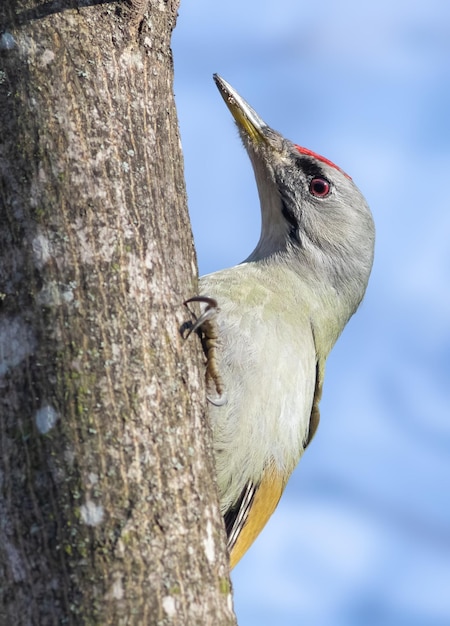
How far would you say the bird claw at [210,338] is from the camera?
10.0 feet

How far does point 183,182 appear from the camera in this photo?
10.5ft

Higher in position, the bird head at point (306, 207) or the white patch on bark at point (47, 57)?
the bird head at point (306, 207)

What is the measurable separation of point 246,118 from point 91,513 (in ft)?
12.0

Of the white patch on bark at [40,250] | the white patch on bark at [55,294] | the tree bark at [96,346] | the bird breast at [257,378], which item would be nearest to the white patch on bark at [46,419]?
the tree bark at [96,346]

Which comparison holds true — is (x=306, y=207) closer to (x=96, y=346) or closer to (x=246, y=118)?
(x=246, y=118)

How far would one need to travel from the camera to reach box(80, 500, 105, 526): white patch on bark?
2449mm

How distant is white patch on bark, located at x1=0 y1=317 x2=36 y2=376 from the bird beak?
3.20 metres

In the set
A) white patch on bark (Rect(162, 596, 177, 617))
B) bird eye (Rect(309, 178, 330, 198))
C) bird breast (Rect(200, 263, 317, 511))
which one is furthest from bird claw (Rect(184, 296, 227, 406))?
bird eye (Rect(309, 178, 330, 198))

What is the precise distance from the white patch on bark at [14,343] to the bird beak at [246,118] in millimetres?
3204

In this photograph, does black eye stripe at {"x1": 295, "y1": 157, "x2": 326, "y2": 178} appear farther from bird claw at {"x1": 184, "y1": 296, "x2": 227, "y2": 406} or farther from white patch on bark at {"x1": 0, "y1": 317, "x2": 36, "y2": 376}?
white patch on bark at {"x1": 0, "y1": 317, "x2": 36, "y2": 376}

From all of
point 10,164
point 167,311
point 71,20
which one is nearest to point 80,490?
point 167,311

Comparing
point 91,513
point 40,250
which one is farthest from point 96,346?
point 91,513

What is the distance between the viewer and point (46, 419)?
254 cm

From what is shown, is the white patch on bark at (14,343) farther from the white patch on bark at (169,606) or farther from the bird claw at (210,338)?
the white patch on bark at (169,606)
